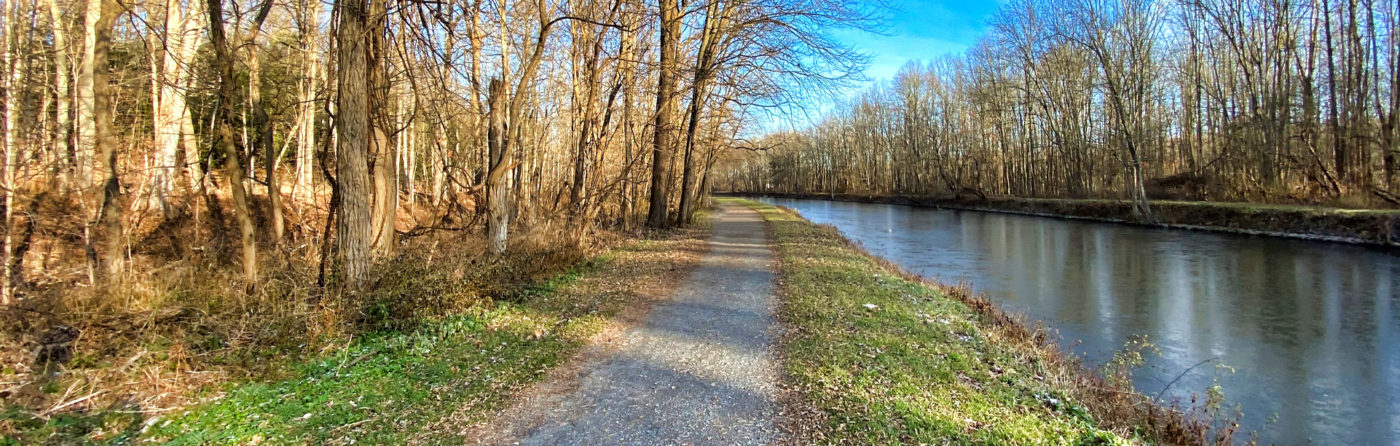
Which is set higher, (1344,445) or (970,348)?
(970,348)

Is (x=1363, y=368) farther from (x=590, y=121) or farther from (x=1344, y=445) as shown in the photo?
(x=590, y=121)

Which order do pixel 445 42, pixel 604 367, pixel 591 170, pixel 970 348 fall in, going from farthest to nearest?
pixel 591 170 → pixel 445 42 → pixel 970 348 → pixel 604 367

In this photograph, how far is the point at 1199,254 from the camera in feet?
54.8

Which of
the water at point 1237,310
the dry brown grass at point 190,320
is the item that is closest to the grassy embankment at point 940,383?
the water at point 1237,310

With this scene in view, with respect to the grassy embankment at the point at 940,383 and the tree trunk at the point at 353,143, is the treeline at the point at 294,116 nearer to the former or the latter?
the tree trunk at the point at 353,143

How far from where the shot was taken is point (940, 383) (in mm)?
4645

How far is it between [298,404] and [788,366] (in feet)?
11.8

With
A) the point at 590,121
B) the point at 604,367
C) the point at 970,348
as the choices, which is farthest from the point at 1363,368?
the point at 590,121

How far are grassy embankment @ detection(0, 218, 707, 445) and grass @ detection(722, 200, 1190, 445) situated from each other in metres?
2.22

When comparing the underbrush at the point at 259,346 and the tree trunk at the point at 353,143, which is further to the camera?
the tree trunk at the point at 353,143

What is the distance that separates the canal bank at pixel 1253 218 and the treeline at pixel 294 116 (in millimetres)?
18104

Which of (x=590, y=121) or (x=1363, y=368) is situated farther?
(x=590, y=121)

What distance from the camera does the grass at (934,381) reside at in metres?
3.82

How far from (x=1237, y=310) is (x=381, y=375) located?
1265cm
